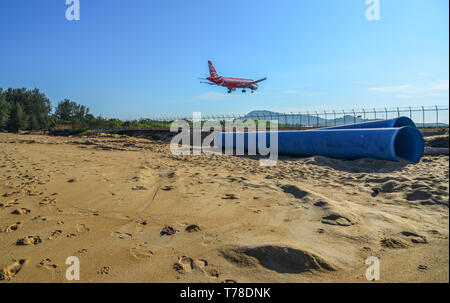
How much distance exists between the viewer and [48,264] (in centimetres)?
259

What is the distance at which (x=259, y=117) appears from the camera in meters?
33.5

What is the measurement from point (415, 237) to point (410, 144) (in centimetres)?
654

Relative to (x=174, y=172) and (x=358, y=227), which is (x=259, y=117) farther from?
(x=358, y=227)

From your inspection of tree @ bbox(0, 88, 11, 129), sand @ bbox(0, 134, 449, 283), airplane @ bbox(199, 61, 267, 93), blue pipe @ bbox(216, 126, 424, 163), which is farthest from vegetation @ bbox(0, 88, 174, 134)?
sand @ bbox(0, 134, 449, 283)

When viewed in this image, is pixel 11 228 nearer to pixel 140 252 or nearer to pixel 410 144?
pixel 140 252

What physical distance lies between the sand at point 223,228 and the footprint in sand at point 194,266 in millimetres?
14

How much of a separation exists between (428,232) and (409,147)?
673 cm

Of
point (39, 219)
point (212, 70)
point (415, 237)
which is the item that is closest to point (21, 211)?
point (39, 219)

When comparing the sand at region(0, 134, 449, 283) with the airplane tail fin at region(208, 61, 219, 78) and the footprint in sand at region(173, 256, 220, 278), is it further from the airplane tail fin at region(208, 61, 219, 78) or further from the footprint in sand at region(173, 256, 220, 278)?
the airplane tail fin at region(208, 61, 219, 78)

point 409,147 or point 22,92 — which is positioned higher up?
point 22,92

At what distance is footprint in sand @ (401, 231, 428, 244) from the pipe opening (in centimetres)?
521

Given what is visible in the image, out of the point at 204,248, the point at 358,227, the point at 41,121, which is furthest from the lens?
the point at 41,121

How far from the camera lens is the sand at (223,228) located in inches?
92.2
